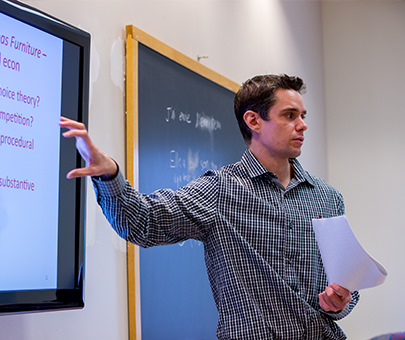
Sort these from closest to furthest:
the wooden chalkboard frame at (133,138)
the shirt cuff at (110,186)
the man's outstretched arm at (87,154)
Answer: the man's outstretched arm at (87,154) < the shirt cuff at (110,186) < the wooden chalkboard frame at (133,138)

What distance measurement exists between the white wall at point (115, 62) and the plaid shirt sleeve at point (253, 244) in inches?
18.3

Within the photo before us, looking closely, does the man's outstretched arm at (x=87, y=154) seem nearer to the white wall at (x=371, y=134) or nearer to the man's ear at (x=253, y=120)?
the man's ear at (x=253, y=120)

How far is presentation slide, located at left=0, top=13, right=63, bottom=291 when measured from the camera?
4.54 feet

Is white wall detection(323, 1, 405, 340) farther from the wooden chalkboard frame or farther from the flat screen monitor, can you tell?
the flat screen monitor

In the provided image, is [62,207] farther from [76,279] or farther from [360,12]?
[360,12]

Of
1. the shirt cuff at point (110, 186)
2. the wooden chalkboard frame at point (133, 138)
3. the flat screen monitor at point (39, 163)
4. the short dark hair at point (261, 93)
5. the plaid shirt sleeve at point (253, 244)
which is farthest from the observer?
the wooden chalkboard frame at point (133, 138)

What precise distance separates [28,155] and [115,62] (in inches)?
29.2

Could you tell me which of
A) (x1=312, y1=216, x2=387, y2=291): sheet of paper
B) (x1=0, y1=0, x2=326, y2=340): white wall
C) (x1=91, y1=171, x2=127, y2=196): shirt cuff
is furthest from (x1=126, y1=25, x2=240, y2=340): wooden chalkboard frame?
(x1=312, y1=216, x2=387, y2=291): sheet of paper

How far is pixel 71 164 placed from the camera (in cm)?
156

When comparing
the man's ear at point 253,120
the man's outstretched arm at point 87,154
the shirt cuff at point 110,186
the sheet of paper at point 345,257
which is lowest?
the sheet of paper at point 345,257

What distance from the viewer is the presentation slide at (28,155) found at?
138 cm

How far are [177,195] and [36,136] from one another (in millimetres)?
409

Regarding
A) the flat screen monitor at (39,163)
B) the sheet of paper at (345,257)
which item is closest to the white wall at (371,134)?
the sheet of paper at (345,257)

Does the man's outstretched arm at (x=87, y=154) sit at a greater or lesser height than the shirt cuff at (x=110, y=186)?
greater
